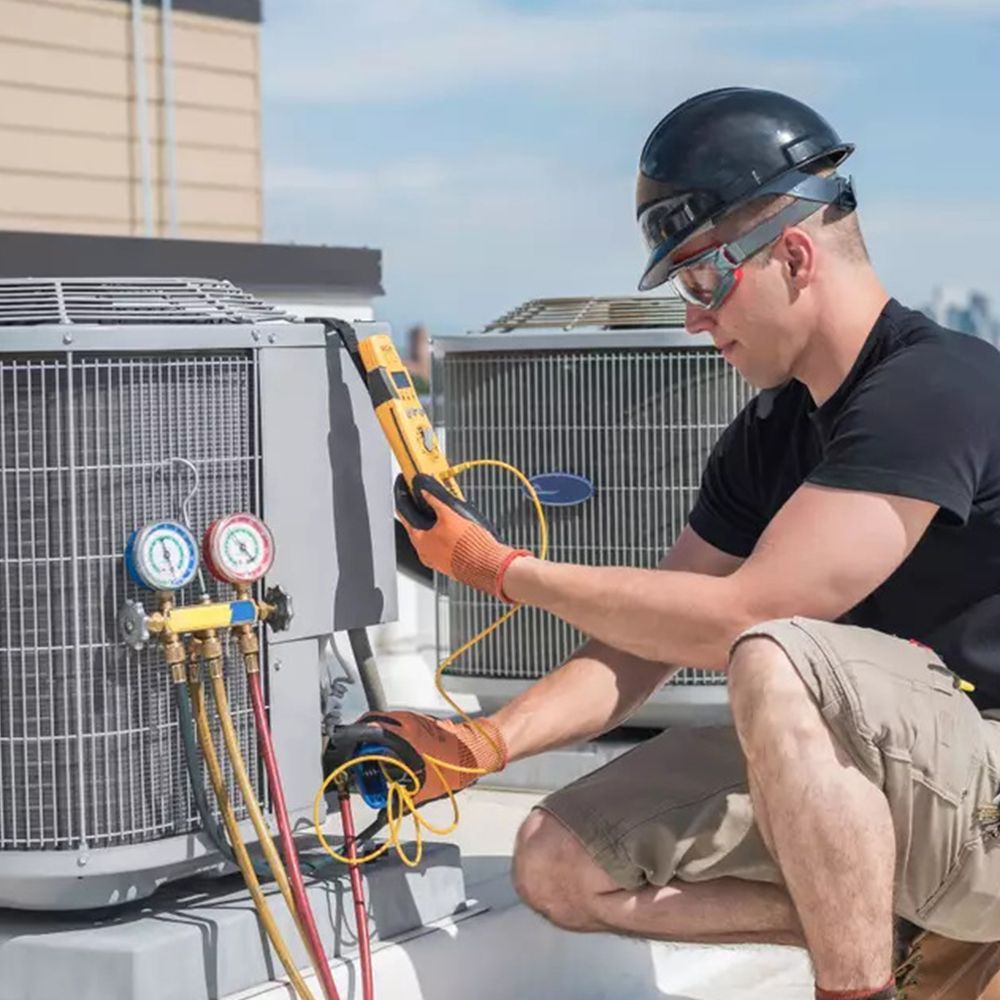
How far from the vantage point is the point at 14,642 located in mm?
2957

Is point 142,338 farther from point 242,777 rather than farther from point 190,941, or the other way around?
point 190,941

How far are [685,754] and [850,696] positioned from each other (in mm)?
637

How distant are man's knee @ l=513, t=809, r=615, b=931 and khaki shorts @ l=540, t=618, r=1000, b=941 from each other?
26 millimetres

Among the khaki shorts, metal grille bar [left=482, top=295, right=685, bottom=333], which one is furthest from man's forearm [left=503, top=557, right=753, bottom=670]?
metal grille bar [left=482, top=295, right=685, bottom=333]

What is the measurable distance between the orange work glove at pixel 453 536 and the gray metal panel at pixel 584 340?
1.66 m

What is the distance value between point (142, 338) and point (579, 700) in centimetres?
104

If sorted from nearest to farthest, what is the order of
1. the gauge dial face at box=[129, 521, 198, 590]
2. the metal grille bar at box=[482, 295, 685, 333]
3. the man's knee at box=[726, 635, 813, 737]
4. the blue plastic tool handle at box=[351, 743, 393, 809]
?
1. the man's knee at box=[726, 635, 813, 737]
2. the gauge dial face at box=[129, 521, 198, 590]
3. the blue plastic tool handle at box=[351, 743, 393, 809]
4. the metal grille bar at box=[482, 295, 685, 333]

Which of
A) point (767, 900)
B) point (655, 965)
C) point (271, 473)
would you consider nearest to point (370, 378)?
point (271, 473)

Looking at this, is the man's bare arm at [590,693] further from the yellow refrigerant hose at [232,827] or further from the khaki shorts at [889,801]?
the yellow refrigerant hose at [232,827]

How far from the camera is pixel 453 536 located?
124 inches

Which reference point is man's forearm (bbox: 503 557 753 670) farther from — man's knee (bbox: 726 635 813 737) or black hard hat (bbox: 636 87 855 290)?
black hard hat (bbox: 636 87 855 290)

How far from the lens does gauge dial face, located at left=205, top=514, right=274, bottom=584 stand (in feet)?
9.77

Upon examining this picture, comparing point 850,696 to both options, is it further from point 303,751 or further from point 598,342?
point 598,342

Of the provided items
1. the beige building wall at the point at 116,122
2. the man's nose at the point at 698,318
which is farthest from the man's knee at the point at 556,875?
the beige building wall at the point at 116,122
